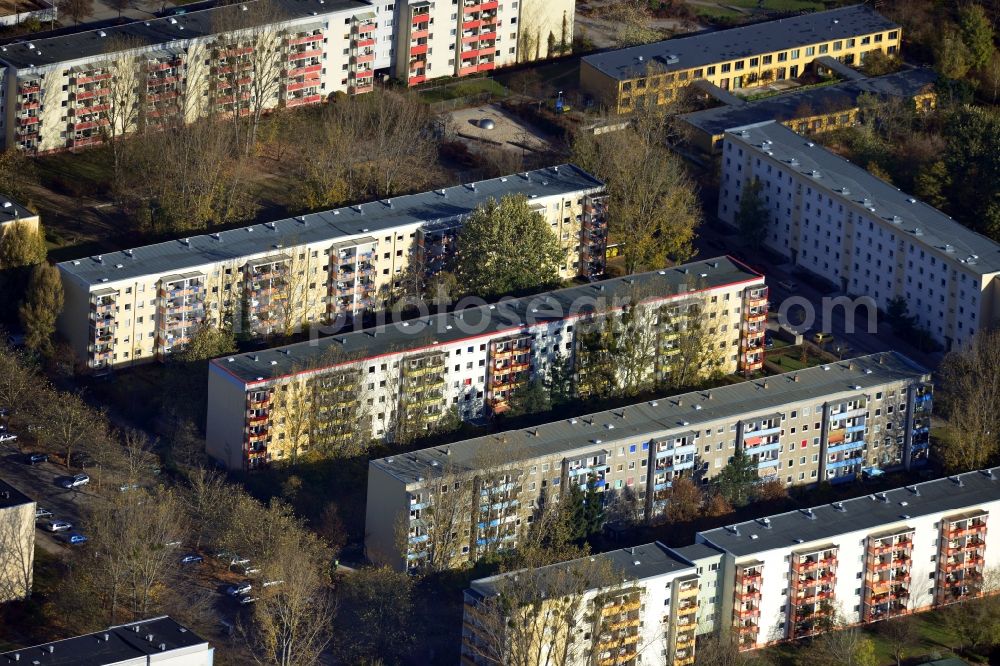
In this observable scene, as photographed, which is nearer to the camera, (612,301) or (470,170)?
(612,301)

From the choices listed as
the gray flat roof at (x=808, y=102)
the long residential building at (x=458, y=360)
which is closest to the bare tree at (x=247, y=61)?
the gray flat roof at (x=808, y=102)

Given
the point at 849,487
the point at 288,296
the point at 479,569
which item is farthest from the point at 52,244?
the point at 849,487

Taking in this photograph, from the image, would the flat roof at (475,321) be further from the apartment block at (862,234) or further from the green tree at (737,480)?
the green tree at (737,480)

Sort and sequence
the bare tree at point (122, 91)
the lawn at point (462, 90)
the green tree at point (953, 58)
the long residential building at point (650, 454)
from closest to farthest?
the long residential building at point (650, 454) < the bare tree at point (122, 91) < the lawn at point (462, 90) < the green tree at point (953, 58)

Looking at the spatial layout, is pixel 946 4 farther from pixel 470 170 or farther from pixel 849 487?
pixel 849 487

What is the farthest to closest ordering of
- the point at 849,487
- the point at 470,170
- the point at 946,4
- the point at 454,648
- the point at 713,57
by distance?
the point at 946,4
the point at 713,57
the point at 470,170
the point at 849,487
the point at 454,648

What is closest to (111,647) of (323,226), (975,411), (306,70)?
(323,226)

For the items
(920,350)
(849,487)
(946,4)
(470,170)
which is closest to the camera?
(849,487)
